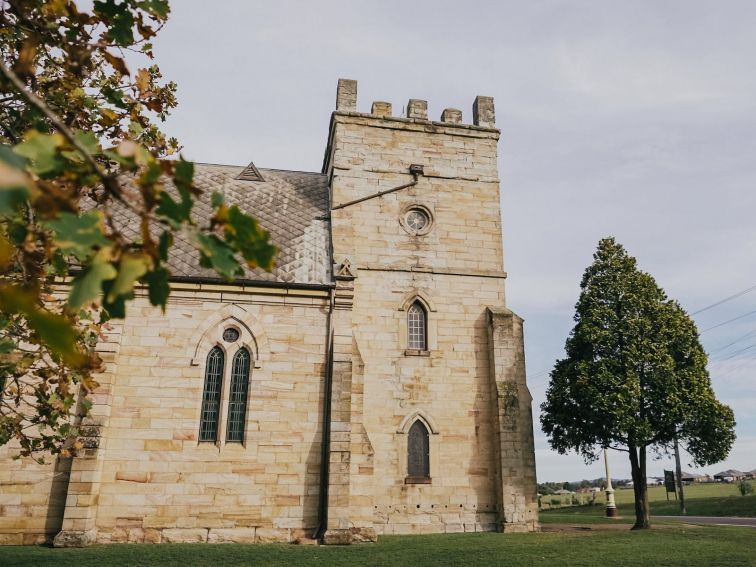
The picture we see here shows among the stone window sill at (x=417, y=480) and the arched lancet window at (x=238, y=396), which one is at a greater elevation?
the arched lancet window at (x=238, y=396)

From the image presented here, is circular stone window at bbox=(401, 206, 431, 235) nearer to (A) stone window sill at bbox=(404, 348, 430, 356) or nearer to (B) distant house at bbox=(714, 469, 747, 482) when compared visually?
(A) stone window sill at bbox=(404, 348, 430, 356)

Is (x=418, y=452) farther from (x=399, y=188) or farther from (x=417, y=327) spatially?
(x=399, y=188)

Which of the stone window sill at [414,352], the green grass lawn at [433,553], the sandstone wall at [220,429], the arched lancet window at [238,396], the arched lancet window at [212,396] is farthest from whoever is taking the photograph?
the stone window sill at [414,352]

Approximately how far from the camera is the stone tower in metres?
15.5

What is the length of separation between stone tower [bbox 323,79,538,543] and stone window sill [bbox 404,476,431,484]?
0.04 metres

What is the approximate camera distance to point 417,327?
1777 cm

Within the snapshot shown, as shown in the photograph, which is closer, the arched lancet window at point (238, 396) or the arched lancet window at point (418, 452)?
the arched lancet window at point (238, 396)

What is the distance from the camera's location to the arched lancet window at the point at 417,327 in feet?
57.7

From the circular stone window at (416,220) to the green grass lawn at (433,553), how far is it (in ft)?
32.0

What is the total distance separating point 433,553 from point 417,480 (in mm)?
4391

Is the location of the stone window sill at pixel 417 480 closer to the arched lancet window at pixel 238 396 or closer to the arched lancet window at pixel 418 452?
the arched lancet window at pixel 418 452

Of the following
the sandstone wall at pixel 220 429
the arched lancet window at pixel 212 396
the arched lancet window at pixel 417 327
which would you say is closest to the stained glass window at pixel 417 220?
the arched lancet window at pixel 417 327

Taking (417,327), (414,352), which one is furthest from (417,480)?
(417,327)

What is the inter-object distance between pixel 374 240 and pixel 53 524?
39.1ft
